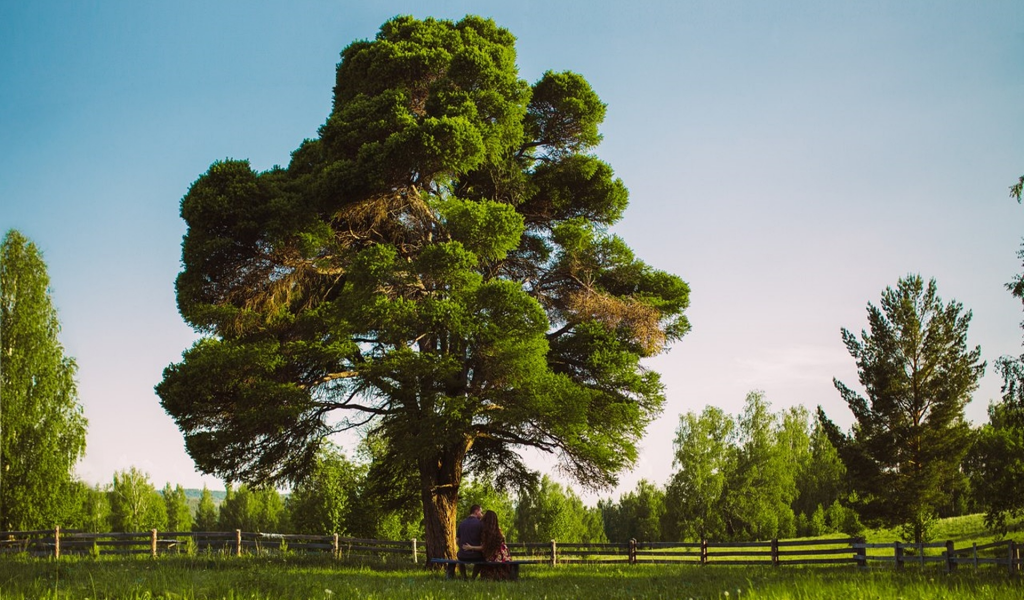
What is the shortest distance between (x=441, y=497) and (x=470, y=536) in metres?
6.89

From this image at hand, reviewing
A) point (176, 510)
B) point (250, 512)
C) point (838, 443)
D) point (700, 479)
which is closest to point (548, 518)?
point (700, 479)

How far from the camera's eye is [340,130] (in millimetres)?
22266

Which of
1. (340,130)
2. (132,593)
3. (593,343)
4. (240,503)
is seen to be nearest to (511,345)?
(593,343)

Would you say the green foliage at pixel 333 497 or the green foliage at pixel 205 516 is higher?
the green foliage at pixel 333 497

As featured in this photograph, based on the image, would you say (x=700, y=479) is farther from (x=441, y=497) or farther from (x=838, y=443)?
(x=441, y=497)

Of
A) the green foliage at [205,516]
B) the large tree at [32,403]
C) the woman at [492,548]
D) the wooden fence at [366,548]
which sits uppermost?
the large tree at [32,403]

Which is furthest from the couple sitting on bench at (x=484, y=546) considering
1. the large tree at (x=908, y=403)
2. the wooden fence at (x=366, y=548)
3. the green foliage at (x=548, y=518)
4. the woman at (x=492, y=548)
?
the green foliage at (x=548, y=518)

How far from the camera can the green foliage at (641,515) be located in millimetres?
66750

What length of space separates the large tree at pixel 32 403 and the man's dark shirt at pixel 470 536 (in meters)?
29.0

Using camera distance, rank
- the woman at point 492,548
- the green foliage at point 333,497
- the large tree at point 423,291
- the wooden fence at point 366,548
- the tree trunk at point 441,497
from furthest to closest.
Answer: the green foliage at point 333,497
the wooden fence at point 366,548
the tree trunk at point 441,497
the large tree at point 423,291
the woman at point 492,548

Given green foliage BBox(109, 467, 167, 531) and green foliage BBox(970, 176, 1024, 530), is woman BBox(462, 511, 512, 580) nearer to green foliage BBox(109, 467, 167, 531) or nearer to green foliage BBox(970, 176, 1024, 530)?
green foliage BBox(970, 176, 1024, 530)

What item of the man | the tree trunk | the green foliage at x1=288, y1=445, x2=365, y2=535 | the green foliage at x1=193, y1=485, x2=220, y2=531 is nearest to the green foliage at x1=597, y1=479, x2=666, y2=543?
the green foliage at x1=288, y1=445, x2=365, y2=535

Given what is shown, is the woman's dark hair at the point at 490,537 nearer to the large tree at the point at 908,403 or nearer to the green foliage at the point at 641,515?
the large tree at the point at 908,403

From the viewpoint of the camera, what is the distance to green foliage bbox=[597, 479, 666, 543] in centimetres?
6675
